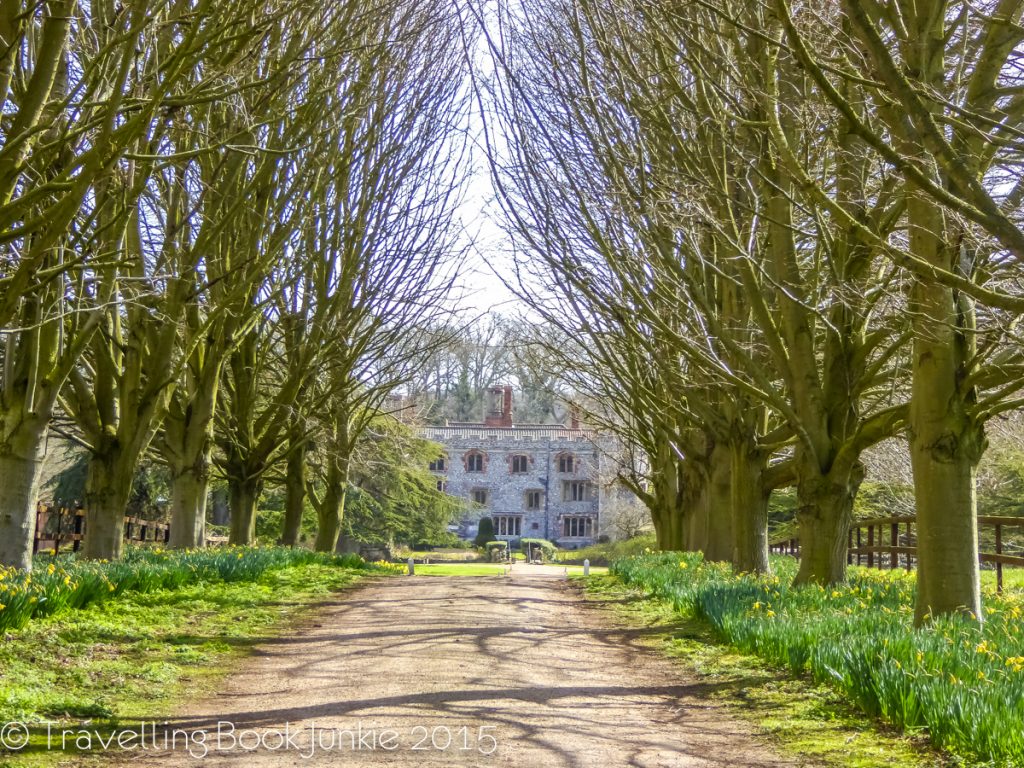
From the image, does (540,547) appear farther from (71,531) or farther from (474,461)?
(71,531)

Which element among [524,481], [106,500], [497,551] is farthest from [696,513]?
[524,481]

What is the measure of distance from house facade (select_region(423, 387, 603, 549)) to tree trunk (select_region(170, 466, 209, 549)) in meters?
40.6

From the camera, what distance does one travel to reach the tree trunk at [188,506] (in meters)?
13.1

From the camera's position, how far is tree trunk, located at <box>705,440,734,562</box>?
1491 cm

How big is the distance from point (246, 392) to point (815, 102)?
10175 mm

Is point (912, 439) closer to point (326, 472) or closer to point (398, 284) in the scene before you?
point (398, 284)

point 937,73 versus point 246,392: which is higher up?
point 937,73

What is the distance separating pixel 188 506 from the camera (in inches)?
526

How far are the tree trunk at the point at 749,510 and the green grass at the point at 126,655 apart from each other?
18.6 feet

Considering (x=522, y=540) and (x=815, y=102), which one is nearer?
(x=815, y=102)

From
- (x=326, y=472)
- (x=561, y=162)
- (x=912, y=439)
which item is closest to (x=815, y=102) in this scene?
(x=912, y=439)

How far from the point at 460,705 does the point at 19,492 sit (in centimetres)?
492

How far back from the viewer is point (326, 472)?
2105cm

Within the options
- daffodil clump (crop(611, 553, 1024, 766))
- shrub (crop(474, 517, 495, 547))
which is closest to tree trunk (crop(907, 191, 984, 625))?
daffodil clump (crop(611, 553, 1024, 766))
